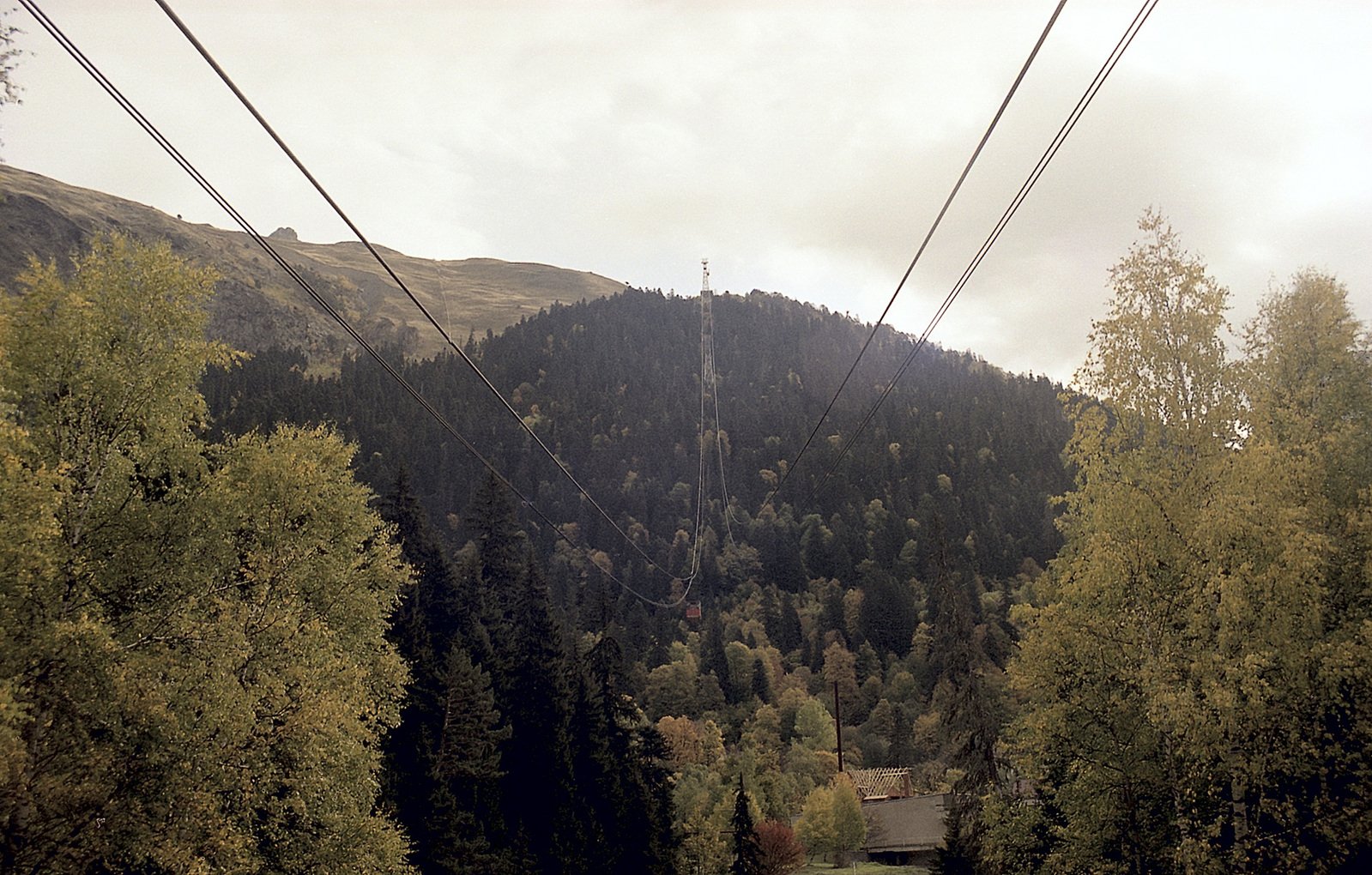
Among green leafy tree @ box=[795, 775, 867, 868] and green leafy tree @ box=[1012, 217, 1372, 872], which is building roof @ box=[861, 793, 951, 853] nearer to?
green leafy tree @ box=[795, 775, 867, 868]

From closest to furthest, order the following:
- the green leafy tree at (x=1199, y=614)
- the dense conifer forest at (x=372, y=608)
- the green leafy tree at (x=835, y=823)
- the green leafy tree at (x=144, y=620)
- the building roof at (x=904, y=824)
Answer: the green leafy tree at (x=144, y=620), the dense conifer forest at (x=372, y=608), the green leafy tree at (x=1199, y=614), the green leafy tree at (x=835, y=823), the building roof at (x=904, y=824)

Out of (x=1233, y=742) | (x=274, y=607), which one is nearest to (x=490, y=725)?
(x=274, y=607)

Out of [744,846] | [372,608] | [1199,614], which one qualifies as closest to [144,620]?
[372,608]

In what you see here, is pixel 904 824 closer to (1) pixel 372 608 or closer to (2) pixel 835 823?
(2) pixel 835 823

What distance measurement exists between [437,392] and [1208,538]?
190397 mm

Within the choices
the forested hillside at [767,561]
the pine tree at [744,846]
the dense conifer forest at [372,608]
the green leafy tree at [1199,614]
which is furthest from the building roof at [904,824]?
the green leafy tree at [1199,614]

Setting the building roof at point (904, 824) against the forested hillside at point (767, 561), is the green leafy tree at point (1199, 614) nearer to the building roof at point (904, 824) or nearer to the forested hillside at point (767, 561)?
the building roof at point (904, 824)

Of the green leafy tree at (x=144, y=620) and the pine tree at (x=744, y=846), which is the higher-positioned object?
the green leafy tree at (x=144, y=620)

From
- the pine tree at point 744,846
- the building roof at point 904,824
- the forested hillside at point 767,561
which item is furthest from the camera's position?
the forested hillside at point 767,561

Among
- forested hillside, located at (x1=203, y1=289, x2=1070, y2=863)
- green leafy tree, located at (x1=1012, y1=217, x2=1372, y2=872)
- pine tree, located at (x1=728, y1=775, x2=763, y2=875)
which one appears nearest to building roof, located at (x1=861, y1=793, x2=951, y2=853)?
forested hillside, located at (x1=203, y1=289, x2=1070, y2=863)

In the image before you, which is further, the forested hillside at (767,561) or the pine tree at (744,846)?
the forested hillside at (767,561)

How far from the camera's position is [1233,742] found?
1788 centimetres

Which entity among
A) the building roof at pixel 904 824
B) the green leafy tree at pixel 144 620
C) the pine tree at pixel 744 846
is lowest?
the building roof at pixel 904 824

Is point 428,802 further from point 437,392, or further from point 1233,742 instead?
point 437,392
